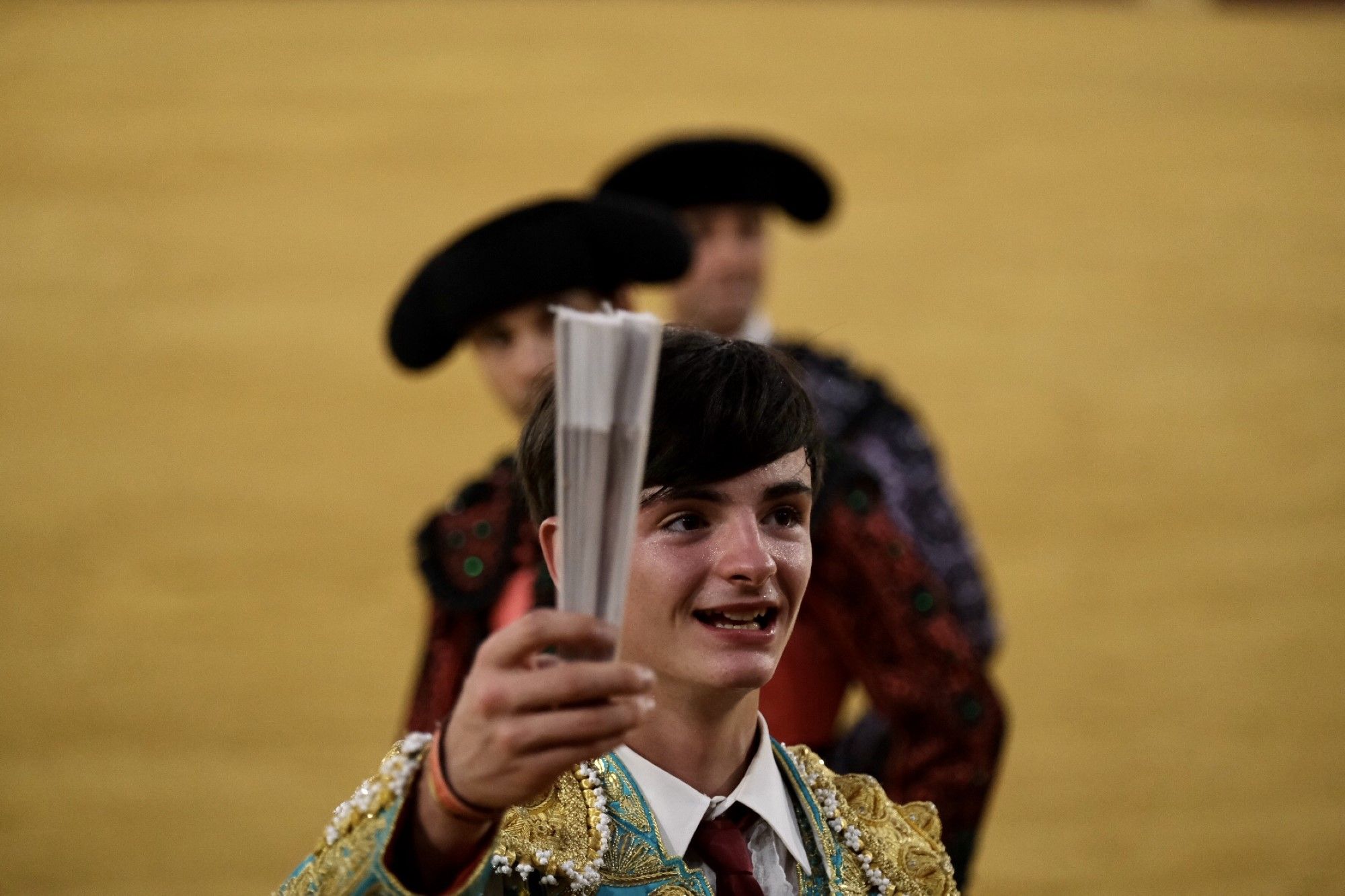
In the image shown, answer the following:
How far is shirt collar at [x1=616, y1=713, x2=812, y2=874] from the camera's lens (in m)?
1.25

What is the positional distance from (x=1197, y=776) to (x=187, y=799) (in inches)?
105

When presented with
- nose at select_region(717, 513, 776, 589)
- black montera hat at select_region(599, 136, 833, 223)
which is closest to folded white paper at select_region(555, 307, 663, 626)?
nose at select_region(717, 513, 776, 589)

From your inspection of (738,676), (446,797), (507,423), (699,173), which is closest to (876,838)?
(738,676)

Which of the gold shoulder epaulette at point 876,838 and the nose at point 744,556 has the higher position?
the nose at point 744,556

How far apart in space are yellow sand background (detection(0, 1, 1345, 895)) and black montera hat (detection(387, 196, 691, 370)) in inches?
102

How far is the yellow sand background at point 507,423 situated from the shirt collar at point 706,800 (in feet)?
11.3

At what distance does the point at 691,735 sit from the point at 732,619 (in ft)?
0.33

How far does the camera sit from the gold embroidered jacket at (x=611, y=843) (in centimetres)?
104

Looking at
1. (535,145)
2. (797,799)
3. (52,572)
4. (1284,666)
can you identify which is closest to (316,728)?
(52,572)

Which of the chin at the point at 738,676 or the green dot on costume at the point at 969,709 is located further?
the green dot on costume at the point at 969,709

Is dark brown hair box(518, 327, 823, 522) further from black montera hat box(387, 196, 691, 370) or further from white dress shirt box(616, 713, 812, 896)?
black montera hat box(387, 196, 691, 370)

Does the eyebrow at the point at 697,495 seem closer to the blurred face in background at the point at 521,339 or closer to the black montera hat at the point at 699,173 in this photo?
the blurred face in background at the point at 521,339

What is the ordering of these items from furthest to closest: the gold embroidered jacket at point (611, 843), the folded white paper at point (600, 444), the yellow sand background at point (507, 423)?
the yellow sand background at point (507, 423) < the gold embroidered jacket at point (611, 843) < the folded white paper at point (600, 444)

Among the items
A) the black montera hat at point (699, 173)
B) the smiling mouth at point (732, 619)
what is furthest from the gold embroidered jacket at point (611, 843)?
the black montera hat at point (699, 173)
